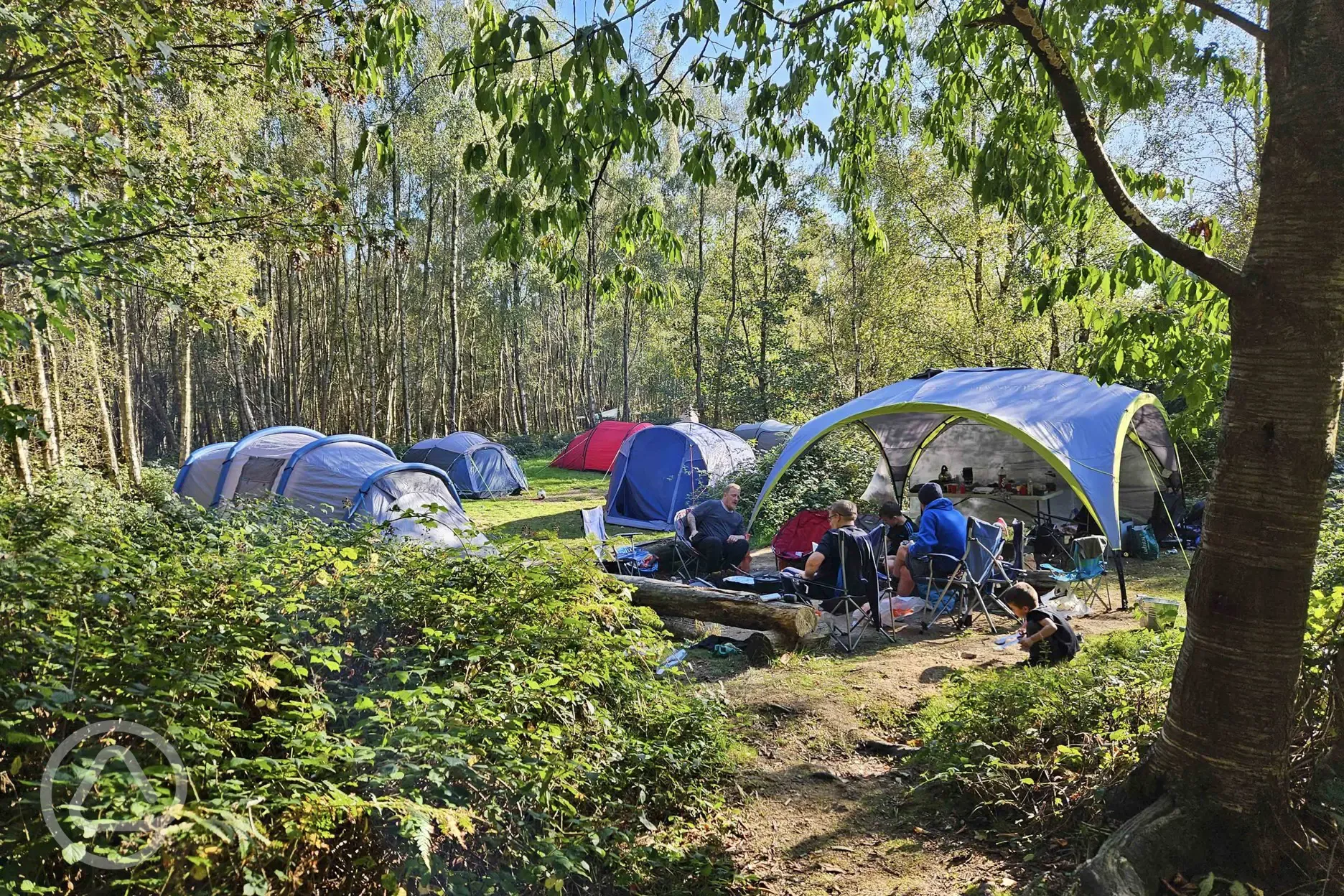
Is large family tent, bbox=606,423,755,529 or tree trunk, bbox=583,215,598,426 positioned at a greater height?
tree trunk, bbox=583,215,598,426

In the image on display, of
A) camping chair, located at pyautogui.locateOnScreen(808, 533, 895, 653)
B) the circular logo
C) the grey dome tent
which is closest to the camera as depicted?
the circular logo

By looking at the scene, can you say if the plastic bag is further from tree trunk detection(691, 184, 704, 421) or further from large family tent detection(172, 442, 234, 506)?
tree trunk detection(691, 184, 704, 421)

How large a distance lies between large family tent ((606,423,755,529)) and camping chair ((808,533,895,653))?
6.76 metres

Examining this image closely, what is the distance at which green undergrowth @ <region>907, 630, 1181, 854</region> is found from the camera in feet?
10.1

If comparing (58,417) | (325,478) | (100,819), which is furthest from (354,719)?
(58,417)

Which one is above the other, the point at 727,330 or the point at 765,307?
the point at 765,307

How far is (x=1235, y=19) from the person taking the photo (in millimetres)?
2625

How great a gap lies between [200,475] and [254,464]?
1468 millimetres

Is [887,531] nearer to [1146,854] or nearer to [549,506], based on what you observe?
[1146,854]

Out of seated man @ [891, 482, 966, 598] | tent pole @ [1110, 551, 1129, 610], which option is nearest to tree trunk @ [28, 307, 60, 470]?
seated man @ [891, 482, 966, 598]

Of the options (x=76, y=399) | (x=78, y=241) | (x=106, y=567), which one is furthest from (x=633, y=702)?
(x=76, y=399)

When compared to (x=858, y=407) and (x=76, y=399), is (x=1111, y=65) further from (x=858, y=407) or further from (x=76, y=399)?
(x=76, y=399)

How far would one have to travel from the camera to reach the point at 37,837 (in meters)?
1.67

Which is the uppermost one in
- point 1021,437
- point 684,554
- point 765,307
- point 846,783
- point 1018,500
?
point 765,307
